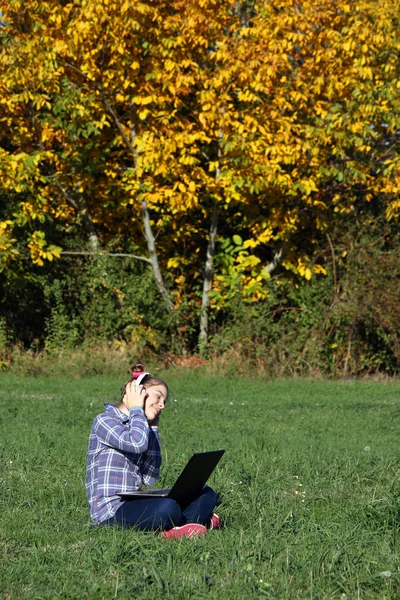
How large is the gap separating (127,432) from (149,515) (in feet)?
1.61

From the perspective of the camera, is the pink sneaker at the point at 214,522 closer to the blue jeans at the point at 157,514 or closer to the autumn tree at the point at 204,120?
the blue jeans at the point at 157,514

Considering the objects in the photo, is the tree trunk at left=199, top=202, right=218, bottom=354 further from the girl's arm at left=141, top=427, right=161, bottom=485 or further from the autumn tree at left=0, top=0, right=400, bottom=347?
the girl's arm at left=141, top=427, right=161, bottom=485

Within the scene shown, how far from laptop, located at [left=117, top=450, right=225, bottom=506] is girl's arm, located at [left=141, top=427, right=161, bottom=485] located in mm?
244

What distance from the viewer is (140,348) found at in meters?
17.4

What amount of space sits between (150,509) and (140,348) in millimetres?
11690

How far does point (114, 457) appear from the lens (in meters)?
5.93

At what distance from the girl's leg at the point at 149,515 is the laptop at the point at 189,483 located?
5 cm

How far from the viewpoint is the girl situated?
5715mm

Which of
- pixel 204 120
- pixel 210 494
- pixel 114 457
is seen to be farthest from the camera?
pixel 204 120

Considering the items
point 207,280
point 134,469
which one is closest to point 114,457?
point 134,469

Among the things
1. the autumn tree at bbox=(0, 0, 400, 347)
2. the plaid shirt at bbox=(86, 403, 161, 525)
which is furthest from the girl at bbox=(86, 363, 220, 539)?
the autumn tree at bbox=(0, 0, 400, 347)

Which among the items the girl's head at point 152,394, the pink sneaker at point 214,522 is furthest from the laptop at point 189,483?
the girl's head at point 152,394

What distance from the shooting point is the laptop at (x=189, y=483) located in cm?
573

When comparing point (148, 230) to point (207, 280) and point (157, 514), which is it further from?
point (157, 514)
